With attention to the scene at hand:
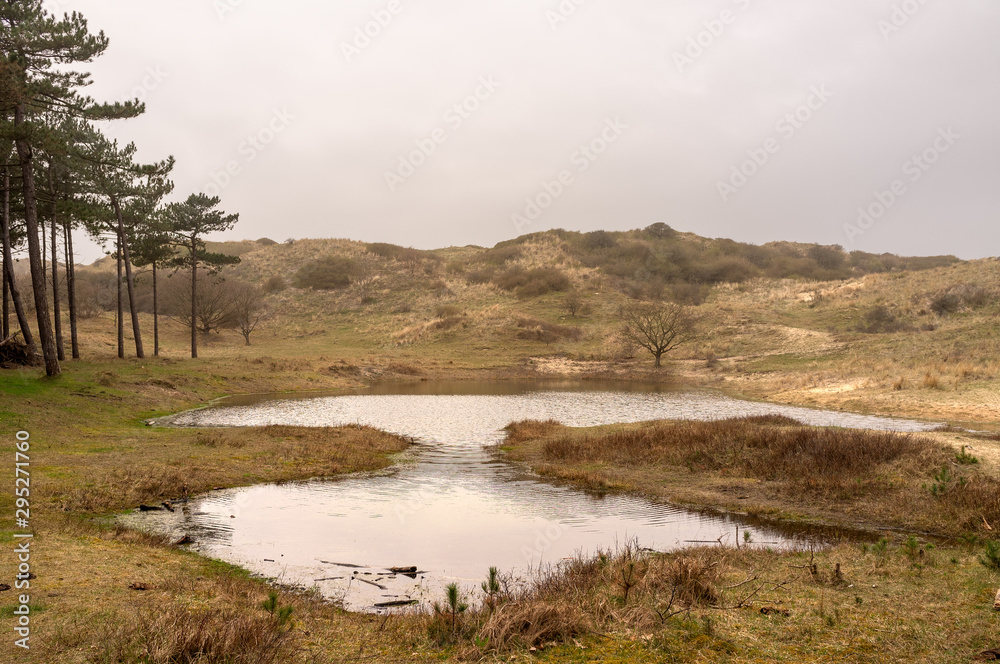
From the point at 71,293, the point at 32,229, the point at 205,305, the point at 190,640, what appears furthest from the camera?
the point at 205,305

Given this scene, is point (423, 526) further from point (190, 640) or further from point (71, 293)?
point (71, 293)

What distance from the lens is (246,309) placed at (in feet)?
235

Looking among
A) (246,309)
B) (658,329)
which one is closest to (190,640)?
(658,329)

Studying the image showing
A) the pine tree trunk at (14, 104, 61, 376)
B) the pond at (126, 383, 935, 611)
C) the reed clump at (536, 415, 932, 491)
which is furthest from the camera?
the pine tree trunk at (14, 104, 61, 376)

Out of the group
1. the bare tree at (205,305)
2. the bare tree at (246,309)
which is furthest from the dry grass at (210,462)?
the bare tree at (205,305)

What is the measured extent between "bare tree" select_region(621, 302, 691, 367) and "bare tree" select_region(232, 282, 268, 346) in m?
45.8

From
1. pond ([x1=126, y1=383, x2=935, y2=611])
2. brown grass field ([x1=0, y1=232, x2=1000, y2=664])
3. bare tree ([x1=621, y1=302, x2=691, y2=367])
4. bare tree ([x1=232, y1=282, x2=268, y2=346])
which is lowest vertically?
pond ([x1=126, y1=383, x2=935, y2=611])

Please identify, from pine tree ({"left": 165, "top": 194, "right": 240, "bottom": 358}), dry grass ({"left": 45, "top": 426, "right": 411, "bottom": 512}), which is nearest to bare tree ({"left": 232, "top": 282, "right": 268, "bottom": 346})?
pine tree ({"left": 165, "top": 194, "right": 240, "bottom": 358})

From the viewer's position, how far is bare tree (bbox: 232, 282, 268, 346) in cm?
7269

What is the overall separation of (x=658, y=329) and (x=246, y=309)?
160 feet

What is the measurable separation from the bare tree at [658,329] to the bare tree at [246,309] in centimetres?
4582

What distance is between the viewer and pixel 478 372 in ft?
197

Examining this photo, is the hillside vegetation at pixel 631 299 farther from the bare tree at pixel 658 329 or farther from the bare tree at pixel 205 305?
the bare tree at pixel 205 305

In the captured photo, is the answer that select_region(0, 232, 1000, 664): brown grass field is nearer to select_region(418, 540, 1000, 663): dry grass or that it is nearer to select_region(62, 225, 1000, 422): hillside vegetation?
select_region(418, 540, 1000, 663): dry grass
